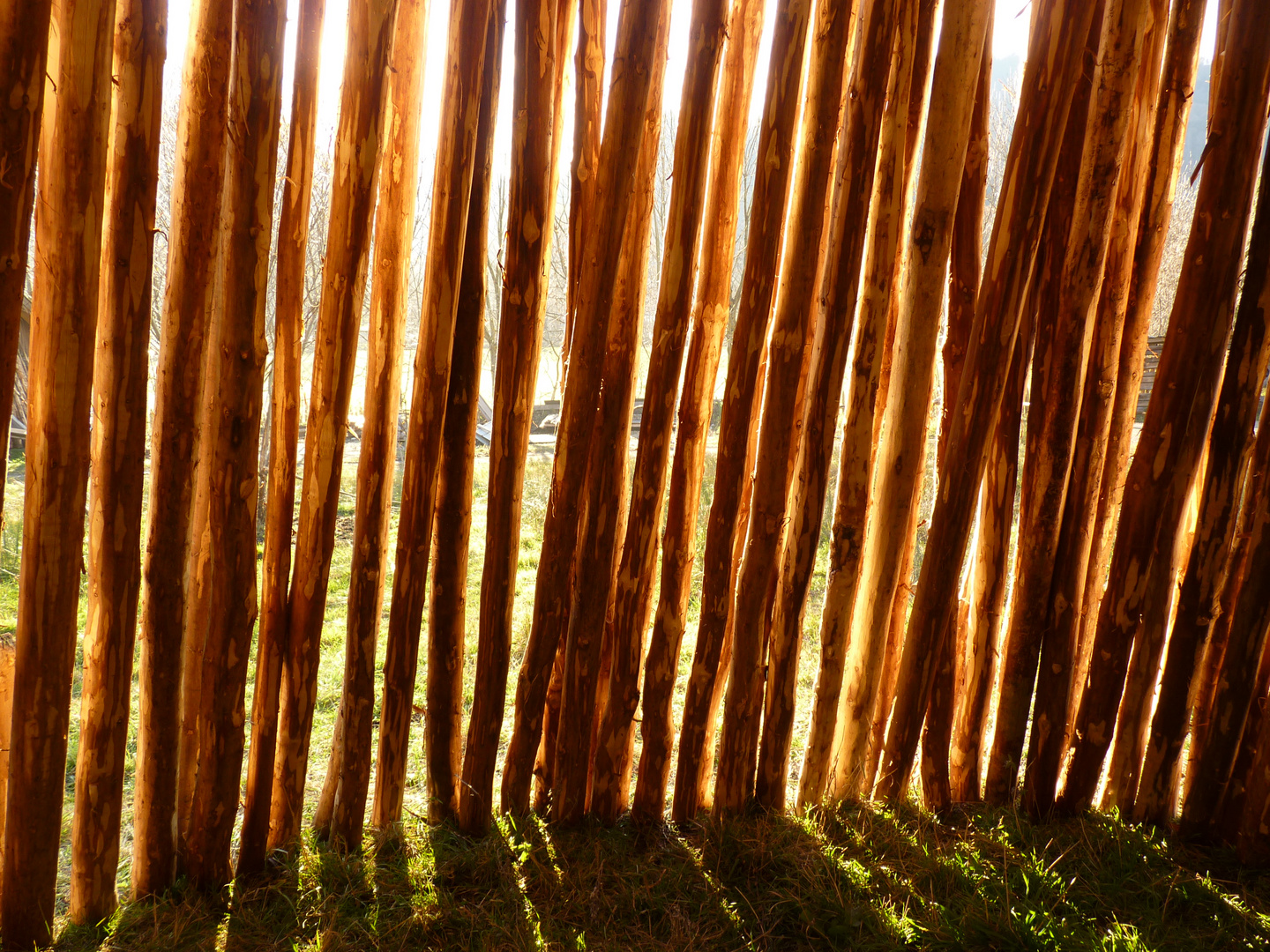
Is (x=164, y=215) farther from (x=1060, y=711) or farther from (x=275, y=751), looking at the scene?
(x=1060, y=711)

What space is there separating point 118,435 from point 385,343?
60 centimetres

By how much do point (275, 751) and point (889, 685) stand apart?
1.72 m

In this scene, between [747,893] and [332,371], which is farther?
[747,893]

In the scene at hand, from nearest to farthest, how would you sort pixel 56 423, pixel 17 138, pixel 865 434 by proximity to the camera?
pixel 17 138 → pixel 56 423 → pixel 865 434

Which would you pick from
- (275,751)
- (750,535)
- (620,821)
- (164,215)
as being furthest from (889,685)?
(164,215)

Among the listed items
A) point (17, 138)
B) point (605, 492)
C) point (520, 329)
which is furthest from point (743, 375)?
point (17, 138)

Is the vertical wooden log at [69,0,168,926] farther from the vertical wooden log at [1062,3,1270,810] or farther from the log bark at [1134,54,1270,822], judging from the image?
the log bark at [1134,54,1270,822]

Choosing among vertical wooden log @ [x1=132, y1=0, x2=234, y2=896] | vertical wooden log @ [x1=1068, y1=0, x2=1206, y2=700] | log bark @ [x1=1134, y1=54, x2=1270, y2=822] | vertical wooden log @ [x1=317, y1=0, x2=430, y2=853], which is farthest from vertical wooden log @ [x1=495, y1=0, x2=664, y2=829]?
log bark @ [x1=1134, y1=54, x2=1270, y2=822]

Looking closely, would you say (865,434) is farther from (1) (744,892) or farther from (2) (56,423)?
(2) (56,423)

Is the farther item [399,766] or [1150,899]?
[399,766]

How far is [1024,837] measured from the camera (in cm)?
229

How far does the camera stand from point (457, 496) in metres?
2.15

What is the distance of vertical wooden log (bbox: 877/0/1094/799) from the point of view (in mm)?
2035

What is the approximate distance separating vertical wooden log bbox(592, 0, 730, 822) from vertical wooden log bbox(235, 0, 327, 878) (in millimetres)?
821
